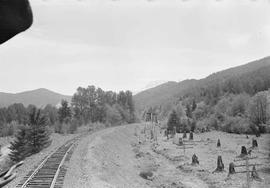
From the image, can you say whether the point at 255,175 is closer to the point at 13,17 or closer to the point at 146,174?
the point at 146,174

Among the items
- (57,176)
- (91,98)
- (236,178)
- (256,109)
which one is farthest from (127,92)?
(57,176)

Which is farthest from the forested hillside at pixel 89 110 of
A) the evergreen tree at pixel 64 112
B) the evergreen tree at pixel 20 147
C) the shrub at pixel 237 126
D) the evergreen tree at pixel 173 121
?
the evergreen tree at pixel 20 147

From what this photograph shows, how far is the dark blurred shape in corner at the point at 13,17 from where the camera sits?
2.24m

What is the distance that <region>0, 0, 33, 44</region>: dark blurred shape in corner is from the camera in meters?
2.24

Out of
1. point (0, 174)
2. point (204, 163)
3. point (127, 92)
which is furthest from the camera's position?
point (127, 92)

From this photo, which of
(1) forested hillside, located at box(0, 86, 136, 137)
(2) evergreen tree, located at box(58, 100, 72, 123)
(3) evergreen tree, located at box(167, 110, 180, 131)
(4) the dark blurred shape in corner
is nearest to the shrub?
(3) evergreen tree, located at box(167, 110, 180, 131)

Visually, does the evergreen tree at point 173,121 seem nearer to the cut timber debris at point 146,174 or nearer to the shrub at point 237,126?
the shrub at point 237,126

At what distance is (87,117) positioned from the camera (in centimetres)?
12319

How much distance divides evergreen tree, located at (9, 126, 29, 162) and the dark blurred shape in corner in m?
44.1

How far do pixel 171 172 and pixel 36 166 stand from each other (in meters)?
16.3

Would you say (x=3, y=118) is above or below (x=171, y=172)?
above

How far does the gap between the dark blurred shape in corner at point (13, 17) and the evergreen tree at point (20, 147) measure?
44.1 metres

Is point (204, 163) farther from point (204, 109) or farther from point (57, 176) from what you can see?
point (204, 109)

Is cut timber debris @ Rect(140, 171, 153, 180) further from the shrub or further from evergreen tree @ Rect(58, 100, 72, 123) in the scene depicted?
evergreen tree @ Rect(58, 100, 72, 123)
